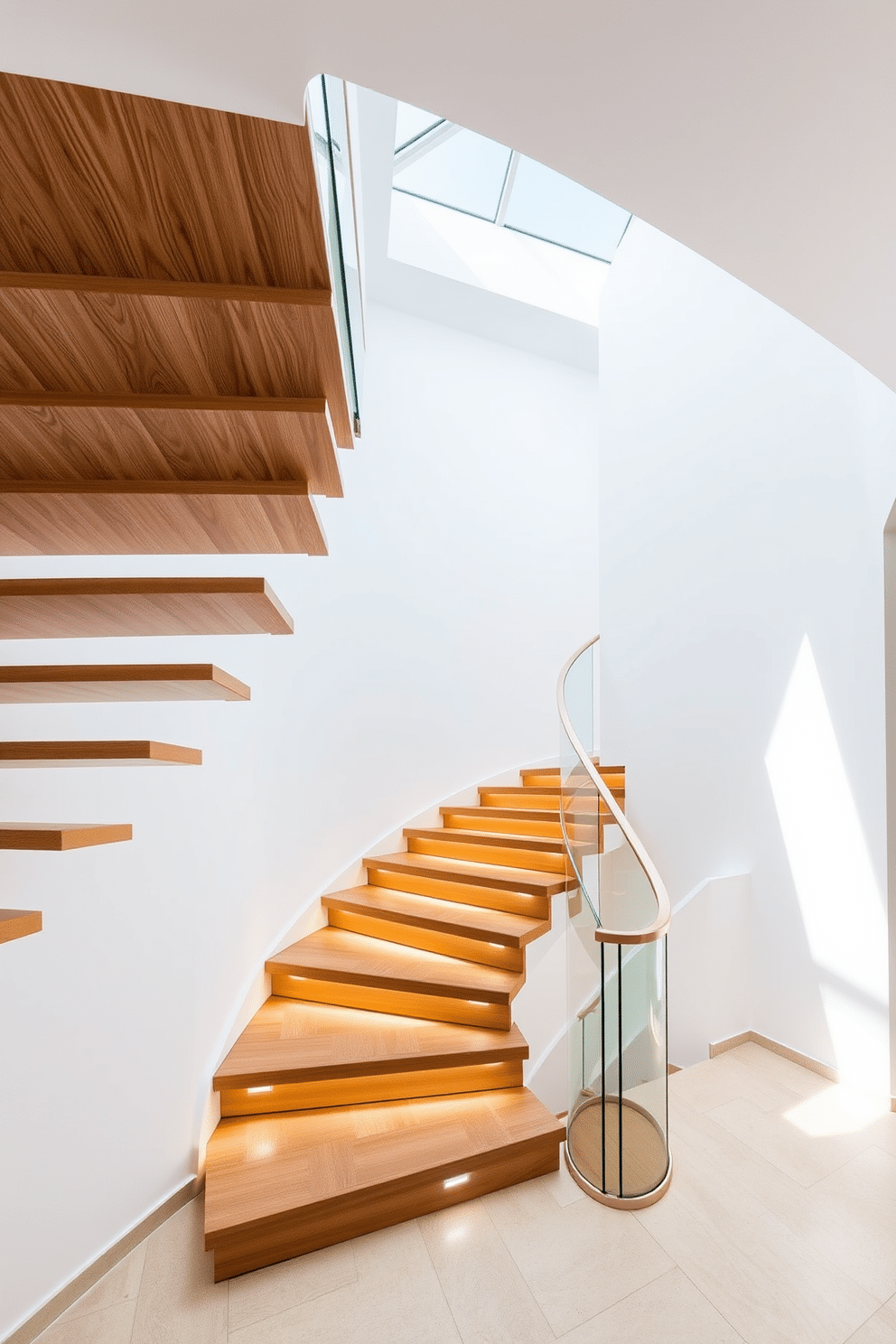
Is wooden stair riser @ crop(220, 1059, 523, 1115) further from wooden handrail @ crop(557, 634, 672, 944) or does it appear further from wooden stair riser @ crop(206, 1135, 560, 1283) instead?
wooden handrail @ crop(557, 634, 672, 944)

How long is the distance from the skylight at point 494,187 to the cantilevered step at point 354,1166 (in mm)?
5716

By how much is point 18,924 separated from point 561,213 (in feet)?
22.0

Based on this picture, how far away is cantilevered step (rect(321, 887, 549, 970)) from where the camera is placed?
10.7 ft

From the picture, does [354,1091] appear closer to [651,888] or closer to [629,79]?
[651,888]

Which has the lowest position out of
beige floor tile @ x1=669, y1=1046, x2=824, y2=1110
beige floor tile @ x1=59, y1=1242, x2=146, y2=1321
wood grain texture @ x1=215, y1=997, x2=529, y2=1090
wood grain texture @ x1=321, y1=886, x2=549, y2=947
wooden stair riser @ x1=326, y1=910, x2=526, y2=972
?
beige floor tile @ x1=59, y1=1242, x2=146, y2=1321

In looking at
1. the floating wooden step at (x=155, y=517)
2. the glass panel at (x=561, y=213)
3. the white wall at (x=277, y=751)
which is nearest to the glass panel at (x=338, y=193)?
the floating wooden step at (x=155, y=517)

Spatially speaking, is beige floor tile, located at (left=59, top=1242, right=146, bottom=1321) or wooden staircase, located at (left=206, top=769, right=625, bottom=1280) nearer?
beige floor tile, located at (left=59, top=1242, right=146, bottom=1321)

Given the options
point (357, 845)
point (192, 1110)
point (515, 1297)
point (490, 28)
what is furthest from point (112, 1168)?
point (490, 28)

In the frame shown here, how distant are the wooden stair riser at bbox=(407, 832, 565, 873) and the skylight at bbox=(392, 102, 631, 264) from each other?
15.0ft

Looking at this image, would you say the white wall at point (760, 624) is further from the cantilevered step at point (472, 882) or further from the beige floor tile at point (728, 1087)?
the cantilevered step at point (472, 882)

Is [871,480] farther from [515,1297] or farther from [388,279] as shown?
[388,279]

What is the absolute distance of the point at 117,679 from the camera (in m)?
1.23

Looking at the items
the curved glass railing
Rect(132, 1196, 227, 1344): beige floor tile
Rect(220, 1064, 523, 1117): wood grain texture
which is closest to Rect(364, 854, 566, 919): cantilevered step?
the curved glass railing

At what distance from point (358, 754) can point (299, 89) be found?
3.96 m
